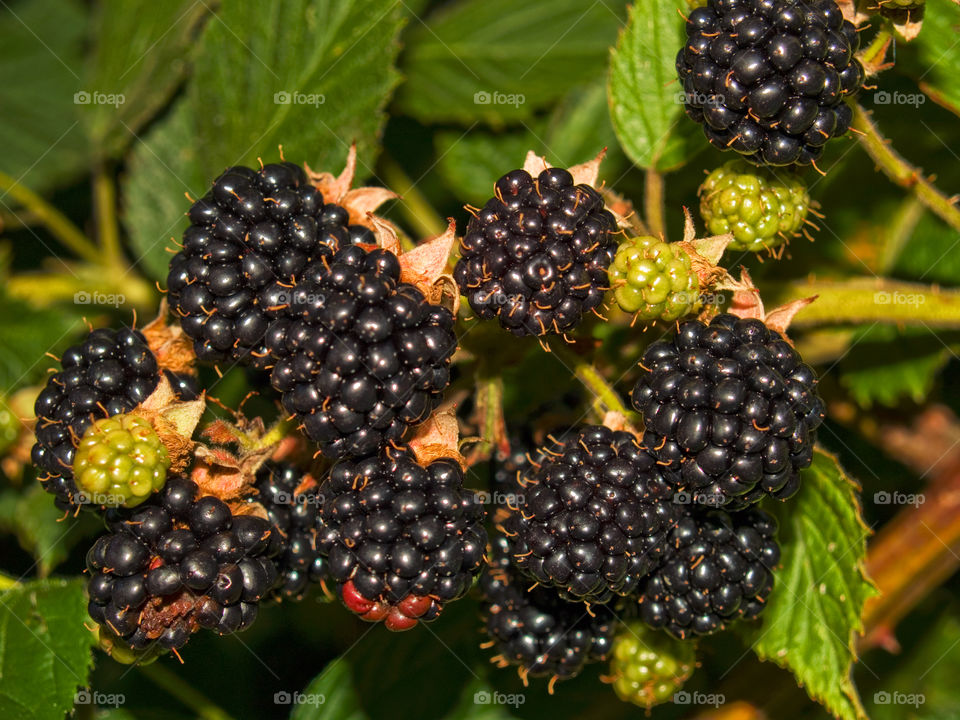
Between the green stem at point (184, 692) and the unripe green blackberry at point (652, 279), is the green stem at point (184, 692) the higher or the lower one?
the lower one

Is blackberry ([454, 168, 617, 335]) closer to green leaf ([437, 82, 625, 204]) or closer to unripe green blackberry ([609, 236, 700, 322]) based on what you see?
unripe green blackberry ([609, 236, 700, 322])

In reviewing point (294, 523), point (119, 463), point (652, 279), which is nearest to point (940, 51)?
point (652, 279)

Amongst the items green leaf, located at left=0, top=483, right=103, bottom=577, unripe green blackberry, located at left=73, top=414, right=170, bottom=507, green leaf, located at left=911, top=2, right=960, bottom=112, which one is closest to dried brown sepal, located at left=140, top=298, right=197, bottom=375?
unripe green blackberry, located at left=73, top=414, right=170, bottom=507

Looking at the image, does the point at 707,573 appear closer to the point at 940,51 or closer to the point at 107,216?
the point at 940,51

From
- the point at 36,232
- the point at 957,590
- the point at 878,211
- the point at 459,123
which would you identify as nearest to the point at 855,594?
the point at 957,590

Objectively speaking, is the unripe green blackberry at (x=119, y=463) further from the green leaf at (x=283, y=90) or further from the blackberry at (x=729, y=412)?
the green leaf at (x=283, y=90)

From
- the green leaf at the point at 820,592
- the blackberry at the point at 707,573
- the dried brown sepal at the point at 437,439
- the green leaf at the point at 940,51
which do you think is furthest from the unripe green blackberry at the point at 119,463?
the green leaf at the point at 940,51
